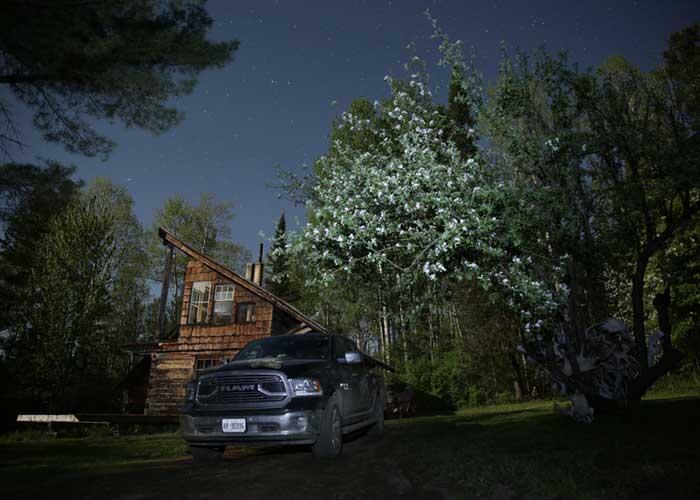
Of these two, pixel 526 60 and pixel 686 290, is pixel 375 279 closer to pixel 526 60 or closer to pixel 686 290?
pixel 526 60

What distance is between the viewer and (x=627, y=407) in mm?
10367

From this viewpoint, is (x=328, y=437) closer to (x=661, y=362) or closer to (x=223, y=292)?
(x=661, y=362)

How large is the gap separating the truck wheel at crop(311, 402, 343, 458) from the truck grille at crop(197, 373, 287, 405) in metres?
0.70

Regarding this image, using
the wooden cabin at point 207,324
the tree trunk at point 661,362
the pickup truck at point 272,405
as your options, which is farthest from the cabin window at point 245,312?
the tree trunk at point 661,362

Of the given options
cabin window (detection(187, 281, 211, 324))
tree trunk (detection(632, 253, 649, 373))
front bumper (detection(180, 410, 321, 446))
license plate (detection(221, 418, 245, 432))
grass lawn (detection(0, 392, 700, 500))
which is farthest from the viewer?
cabin window (detection(187, 281, 211, 324))

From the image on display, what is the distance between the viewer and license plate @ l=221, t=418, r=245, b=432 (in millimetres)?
6309

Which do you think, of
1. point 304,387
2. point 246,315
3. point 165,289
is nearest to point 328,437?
point 304,387

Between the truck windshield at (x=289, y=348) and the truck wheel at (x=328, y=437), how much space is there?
107 centimetres

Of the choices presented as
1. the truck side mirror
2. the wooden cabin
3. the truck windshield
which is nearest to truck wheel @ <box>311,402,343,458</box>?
the truck side mirror

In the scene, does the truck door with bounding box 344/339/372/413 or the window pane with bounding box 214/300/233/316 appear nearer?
the truck door with bounding box 344/339/372/413

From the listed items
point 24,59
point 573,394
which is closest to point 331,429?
point 573,394

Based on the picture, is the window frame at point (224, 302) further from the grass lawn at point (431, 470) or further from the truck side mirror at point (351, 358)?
the truck side mirror at point (351, 358)

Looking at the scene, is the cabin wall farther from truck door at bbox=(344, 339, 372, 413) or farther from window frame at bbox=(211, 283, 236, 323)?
truck door at bbox=(344, 339, 372, 413)

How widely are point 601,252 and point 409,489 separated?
281 inches
